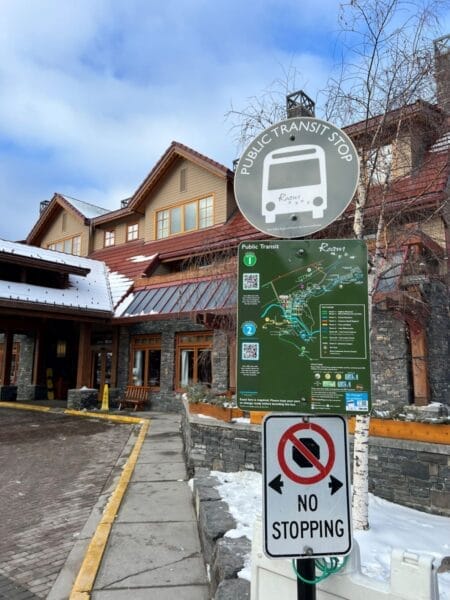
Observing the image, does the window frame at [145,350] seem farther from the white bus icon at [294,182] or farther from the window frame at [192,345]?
the white bus icon at [294,182]

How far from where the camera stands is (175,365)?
53.5 feet

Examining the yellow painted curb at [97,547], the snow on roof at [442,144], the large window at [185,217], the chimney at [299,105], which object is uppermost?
the large window at [185,217]

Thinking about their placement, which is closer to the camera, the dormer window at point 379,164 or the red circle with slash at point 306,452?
the red circle with slash at point 306,452

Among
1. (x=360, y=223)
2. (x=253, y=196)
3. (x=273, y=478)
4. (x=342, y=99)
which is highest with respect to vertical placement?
(x=342, y=99)

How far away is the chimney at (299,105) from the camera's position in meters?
5.57

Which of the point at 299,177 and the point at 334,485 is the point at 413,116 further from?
the point at 334,485

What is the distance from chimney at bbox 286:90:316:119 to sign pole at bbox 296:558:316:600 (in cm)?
504

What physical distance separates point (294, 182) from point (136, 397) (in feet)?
51.2

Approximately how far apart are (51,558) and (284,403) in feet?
12.6

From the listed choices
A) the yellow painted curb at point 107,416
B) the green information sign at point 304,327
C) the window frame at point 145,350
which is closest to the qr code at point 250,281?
the green information sign at point 304,327

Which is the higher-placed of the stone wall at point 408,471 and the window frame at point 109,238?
the window frame at point 109,238

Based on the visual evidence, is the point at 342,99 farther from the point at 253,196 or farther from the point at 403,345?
the point at 403,345

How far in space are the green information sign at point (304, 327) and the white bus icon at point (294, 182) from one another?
288mm

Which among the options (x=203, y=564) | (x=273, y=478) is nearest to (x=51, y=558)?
(x=203, y=564)
